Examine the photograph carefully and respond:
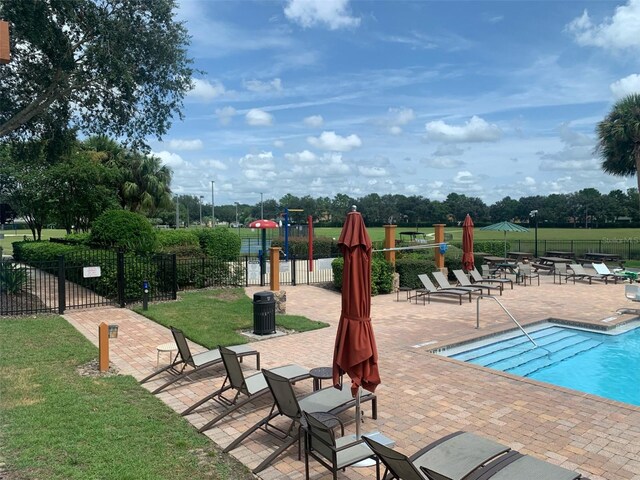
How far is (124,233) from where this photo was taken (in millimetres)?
15102

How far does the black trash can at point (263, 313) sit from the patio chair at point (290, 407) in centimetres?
465

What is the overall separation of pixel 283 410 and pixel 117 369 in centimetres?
416

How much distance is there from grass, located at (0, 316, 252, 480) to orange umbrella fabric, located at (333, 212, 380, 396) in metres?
1.42

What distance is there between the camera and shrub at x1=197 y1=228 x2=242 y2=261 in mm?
20438

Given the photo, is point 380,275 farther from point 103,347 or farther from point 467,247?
point 103,347

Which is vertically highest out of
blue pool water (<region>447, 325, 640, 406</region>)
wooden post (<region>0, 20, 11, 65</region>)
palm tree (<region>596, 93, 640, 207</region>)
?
palm tree (<region>596, 93, 640, 207</region>)

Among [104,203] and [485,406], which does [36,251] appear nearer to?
[104,203]

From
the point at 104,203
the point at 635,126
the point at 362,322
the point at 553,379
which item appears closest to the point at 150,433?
the point at 362,322

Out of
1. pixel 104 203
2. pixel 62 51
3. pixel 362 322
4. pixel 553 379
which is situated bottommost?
pixel 553 379

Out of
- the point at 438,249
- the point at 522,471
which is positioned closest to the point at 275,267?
the point at 438,249

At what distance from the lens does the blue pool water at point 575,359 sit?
846 cm

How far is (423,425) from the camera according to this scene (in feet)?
18.6

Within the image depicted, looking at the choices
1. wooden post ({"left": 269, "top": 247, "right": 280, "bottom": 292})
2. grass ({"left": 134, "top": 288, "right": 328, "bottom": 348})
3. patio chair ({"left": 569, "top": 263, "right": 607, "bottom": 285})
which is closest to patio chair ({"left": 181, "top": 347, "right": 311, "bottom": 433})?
grass ({"left": 134, "top": 288, "right": 328, "bottom": 348})

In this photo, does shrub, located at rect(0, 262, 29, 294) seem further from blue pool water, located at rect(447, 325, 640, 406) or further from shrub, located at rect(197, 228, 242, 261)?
blue pool water, located at rect(447, 325, 640, 406)
